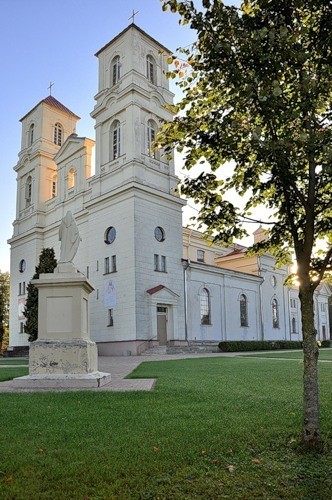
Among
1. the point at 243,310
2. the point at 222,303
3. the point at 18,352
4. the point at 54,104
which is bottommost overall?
the point at 18,352

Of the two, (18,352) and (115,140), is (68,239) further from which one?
(18,352)

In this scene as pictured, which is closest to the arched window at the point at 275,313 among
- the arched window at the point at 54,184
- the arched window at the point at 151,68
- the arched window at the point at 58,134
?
the arched window at the point at 151,68

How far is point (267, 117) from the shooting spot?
4.74 meters

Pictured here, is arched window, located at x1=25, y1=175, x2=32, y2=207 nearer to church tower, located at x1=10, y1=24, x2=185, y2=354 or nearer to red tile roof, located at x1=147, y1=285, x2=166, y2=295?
church tower, located at x1=10, y1=24, x2=185, y2=354

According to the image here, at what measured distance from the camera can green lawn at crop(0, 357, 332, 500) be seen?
3.86 metres

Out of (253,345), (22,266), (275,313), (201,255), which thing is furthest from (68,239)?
(275,313)

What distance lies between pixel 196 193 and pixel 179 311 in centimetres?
2930

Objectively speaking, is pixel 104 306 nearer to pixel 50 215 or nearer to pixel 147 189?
pixel 147 189

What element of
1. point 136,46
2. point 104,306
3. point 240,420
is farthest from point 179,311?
point 240,420

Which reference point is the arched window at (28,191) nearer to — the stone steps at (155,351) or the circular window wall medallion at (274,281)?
the stone steps at (155,351)

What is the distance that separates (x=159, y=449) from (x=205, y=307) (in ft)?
110

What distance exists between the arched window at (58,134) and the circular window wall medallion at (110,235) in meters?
17.2

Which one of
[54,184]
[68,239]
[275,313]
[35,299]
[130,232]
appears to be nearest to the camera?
[68,239]

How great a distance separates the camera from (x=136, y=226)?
3275cm
